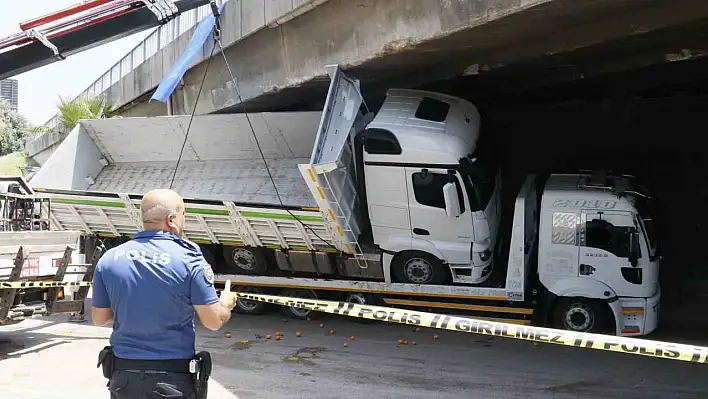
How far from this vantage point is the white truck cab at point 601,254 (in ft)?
26.1

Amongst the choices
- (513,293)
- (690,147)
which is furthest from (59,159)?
(690,147)

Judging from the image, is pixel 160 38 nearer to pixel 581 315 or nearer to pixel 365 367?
pixel 365 367

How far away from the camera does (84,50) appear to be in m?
13.5

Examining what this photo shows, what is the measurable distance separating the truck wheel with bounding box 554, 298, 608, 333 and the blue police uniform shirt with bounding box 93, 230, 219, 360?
21.2 feet

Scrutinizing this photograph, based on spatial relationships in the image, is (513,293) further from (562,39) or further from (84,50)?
(84,50)

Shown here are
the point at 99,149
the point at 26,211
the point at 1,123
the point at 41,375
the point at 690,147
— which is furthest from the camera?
the point at 1,123

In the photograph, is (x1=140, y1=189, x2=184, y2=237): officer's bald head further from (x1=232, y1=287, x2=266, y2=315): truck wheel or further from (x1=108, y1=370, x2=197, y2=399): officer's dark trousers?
(x1=232, y1=287, x2=266, y2=315): truck wheel

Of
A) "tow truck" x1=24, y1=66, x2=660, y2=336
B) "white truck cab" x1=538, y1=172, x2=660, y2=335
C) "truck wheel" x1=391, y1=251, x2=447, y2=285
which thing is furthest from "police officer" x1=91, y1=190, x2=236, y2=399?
"white truck cab" x1=538, y1=172, x2=660, y2=335

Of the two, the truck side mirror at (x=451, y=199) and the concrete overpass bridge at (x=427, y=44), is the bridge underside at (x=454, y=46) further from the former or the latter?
the truck side mirror at (x=451, y=199)

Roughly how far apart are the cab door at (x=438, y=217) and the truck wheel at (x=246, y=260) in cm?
266

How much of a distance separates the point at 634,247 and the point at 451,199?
247cm

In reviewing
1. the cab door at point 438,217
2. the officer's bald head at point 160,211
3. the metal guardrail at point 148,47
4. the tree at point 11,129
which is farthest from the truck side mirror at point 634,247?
the tree at point 11,129

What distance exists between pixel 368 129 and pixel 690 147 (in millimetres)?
10743

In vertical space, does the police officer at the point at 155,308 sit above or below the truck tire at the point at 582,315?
above
